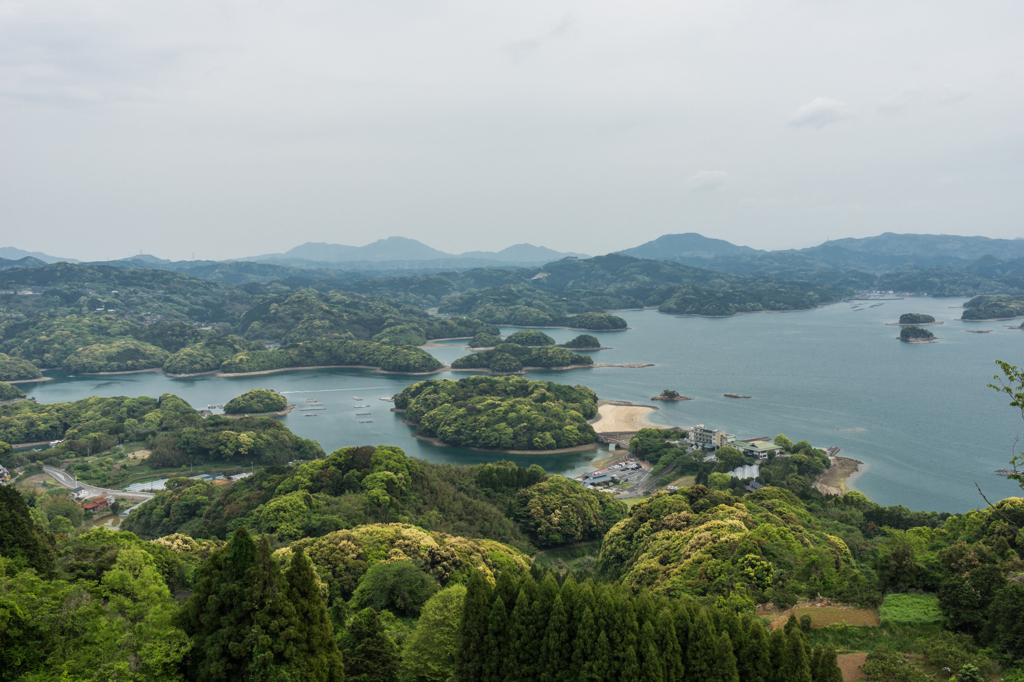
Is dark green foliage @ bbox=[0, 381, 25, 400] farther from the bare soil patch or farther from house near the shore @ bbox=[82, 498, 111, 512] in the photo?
the bare soil patch

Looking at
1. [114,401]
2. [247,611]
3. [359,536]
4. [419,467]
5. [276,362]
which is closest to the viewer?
[247,611]

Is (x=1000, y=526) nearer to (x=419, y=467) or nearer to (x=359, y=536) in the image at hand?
(x=359, y=536)

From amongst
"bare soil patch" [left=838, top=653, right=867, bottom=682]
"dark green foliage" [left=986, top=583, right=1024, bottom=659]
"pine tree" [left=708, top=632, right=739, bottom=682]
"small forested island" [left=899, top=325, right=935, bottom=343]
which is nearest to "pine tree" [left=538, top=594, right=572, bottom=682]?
"pine tree" [left=708, top=632, right=739, bottom=682]

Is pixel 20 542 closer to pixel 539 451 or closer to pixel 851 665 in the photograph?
pixel 851 665

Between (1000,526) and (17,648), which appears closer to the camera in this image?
(17,648)

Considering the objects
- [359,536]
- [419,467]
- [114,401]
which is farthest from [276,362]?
[359,536]
